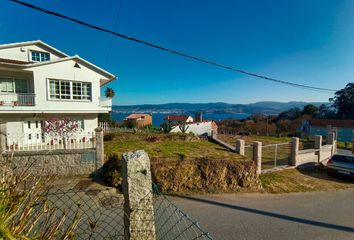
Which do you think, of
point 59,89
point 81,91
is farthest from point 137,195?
point 81,91

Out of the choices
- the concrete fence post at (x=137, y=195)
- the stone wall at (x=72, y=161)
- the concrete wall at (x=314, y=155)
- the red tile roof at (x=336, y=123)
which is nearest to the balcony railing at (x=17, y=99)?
the stone wall at (x=72, y=161)

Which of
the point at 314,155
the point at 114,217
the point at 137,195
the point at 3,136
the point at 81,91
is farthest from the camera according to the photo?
the point at 81,91

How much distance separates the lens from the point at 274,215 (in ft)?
23.3

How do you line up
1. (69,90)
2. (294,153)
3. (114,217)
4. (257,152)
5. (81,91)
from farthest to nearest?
(81,91) → (69,90) → (294,153) → (257,152) → (114,217)

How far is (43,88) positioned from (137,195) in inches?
676

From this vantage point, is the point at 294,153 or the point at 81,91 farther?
the point at 81,91

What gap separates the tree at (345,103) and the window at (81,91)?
216 ft

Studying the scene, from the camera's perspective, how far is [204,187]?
9.06m

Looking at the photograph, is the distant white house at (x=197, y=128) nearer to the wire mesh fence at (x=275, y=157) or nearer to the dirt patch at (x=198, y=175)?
the wire mesh fence at (x=275, y=157)

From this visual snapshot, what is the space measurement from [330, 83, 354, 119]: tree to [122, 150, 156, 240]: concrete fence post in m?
72.4

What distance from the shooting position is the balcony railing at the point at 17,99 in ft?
50.2

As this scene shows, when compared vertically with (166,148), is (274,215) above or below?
below

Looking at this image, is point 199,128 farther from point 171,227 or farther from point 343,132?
point 343,132

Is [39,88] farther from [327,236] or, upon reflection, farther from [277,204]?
[327,236]
